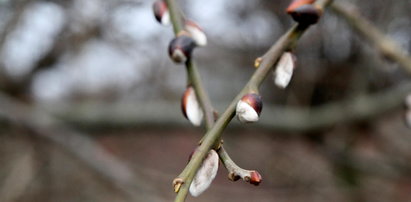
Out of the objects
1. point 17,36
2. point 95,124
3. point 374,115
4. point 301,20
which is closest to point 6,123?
point 95,124

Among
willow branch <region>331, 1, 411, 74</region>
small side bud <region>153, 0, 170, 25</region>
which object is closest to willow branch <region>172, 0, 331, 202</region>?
small side bud <region>153, 0, 170, 25</region>

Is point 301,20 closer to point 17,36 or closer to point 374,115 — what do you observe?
point 374,115

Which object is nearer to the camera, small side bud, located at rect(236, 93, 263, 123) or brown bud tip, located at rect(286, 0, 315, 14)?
small side bud, located at rect(236, 93, 263, 123)

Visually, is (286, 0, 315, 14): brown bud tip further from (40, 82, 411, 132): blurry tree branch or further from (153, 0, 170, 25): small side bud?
(40, 82, 411, 132): blurry tree branch

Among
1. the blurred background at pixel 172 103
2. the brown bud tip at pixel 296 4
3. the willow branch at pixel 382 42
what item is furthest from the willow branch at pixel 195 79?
the blurred background at pixel 172 103

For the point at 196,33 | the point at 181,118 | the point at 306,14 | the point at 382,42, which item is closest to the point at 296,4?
the point at 306,14

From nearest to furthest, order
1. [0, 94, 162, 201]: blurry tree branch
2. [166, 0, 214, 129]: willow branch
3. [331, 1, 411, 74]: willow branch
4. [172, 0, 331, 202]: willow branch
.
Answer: [172, 0, 331, 202]: willow branch, [166, 0, 214, 129]: willow branch, [331, 1, 411, 74]: willow branch, [0, 94, 162, 201]: blurry tree branch
